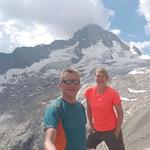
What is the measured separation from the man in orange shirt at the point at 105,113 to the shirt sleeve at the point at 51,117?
220 inches

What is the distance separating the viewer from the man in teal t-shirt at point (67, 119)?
21.8 feet

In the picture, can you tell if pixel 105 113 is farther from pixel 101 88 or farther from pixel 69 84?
pixel 69 84

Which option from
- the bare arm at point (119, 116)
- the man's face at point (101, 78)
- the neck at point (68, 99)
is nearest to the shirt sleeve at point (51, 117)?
the neck at point (68, 99)

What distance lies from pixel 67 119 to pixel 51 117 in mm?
341

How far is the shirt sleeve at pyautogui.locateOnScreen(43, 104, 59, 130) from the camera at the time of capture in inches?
259

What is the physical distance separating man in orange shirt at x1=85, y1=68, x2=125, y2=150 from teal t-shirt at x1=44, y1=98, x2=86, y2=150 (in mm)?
5155

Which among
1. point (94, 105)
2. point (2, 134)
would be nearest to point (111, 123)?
point (94, 105)

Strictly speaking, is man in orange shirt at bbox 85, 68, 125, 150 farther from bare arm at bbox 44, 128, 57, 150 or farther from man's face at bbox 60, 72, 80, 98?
bare arm at bbox 44, 128, 57, 150

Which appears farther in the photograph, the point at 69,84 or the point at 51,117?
the point at 69,84

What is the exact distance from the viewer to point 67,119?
6895mm

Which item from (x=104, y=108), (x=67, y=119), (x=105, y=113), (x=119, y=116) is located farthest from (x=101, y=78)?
(x=67, y=119)

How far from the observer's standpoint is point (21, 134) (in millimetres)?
147250

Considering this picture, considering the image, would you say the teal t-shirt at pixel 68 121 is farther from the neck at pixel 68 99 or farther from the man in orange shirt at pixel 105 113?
the man in orange shirt at pixel 105 113

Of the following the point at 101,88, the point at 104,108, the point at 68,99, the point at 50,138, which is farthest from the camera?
the point at 101,88
